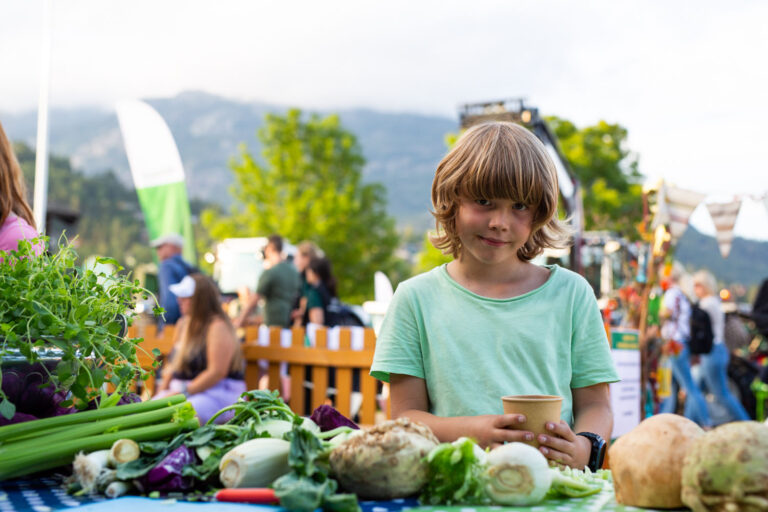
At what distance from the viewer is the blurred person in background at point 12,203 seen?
2449 millimetres

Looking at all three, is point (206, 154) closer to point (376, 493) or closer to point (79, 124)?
point (79, 124)

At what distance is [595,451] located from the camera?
178 centimetres

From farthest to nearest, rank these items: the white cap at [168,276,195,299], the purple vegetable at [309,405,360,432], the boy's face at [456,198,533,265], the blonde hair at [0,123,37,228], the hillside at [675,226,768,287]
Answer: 1. the hillside at [675,226,768,287]
2. the white cap at [168,276,195,299]
3. the blonde hair at [0,123,37,228]
4. the boy's face at [456,198,533,265]
5. the purple vegetable at [309,405,360,432]

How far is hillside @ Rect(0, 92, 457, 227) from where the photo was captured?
133 m

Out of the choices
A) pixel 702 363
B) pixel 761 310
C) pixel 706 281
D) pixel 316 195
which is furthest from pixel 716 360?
pixel 316 195

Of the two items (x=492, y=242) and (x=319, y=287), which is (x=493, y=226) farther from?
(x=319, y=287)

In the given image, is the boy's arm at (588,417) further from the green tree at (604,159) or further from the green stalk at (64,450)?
the green tree at (604,159)

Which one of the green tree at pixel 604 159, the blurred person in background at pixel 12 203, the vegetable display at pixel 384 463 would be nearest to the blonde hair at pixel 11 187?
the blurred person in background at pixel 12 203

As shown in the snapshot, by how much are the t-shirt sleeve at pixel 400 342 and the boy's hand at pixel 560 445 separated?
618 millimetres

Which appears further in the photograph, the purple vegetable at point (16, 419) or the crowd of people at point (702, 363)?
the crowd of people at point (702, 363)

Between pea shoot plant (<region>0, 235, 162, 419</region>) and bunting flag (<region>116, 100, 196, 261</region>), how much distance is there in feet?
29.5

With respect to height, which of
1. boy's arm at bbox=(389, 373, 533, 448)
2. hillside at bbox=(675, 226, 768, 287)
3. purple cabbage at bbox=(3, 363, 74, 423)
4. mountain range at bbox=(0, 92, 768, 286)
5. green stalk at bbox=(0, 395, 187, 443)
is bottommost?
hillside at bbox=(675, 226, 768, 287)

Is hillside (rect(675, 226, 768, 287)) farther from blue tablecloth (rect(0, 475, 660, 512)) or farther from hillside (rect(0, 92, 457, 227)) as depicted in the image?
hillside (rect(0, 92, 457, 227))

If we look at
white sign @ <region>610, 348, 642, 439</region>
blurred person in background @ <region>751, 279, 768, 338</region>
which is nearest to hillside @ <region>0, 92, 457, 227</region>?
blurred person in background @ <region>751, 279, 768, 338</region>
